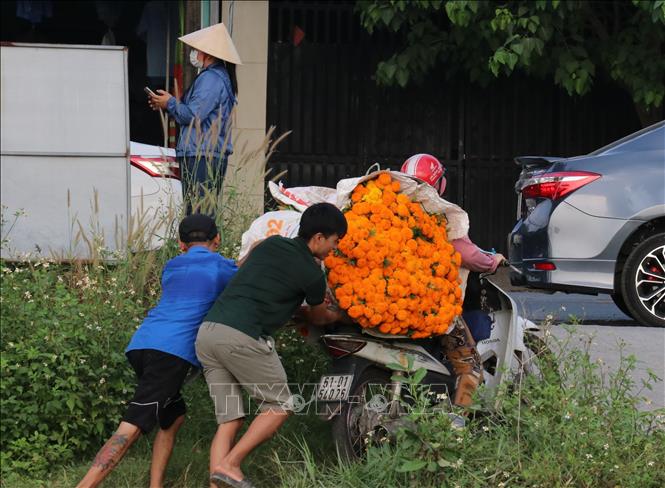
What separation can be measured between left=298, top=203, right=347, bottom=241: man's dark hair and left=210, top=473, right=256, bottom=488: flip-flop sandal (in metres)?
1.16

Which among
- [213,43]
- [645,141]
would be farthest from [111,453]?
[645,141]

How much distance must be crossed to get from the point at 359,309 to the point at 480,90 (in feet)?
29.5

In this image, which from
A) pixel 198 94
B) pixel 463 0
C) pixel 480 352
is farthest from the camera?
pixel 463 0

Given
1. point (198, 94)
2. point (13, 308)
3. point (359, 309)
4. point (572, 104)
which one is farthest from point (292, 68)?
point (359, 309)

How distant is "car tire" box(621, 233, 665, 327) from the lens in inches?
381

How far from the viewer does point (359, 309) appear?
6199 mm

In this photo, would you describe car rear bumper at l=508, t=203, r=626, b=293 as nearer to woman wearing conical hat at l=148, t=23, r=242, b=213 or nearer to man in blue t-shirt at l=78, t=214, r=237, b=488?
woman wearing conical hat at l=148, t=23, r=242, b=213

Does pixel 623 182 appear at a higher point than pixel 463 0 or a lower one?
lower

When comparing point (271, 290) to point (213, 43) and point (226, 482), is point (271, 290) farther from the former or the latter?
point (213, 43)

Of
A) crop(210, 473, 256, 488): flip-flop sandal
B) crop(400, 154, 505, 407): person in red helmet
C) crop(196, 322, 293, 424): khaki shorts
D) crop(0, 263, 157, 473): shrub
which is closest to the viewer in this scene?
crop(210, 473, 256, 488): flip-flop sandal

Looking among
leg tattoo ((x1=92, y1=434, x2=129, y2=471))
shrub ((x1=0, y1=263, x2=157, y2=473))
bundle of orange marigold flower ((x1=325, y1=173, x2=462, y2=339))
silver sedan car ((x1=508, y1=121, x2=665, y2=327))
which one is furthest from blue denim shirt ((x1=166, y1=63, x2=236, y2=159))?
leg tattoo ((x1=92, y1=434, x2=129, y2=471))

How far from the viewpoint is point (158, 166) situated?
921cm

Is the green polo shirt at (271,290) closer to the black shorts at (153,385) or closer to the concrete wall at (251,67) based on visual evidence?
the black shorts at (153,385)

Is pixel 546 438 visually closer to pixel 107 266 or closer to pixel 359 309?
pixel 359 309
